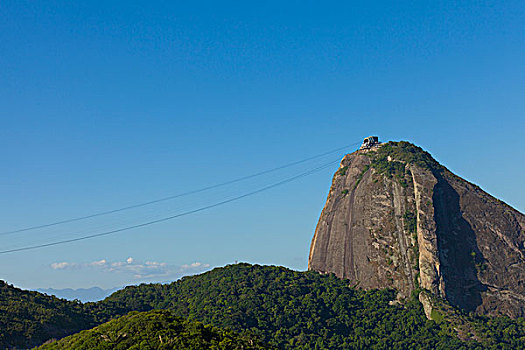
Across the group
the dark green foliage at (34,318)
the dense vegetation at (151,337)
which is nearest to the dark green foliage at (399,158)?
the dense vegetation at (151,337)

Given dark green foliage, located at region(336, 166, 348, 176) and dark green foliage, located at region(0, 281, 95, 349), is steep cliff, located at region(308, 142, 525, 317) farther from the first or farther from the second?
dark green foliage, located at region(0, 281, 95, 349)

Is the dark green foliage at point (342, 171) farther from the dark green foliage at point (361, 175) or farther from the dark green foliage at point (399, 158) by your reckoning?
the dark green foliage at point (399, 158)

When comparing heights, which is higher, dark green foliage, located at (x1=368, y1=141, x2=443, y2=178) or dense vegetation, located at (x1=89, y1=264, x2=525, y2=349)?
dark green foliage, located at (x1=368, y1=141, x2=443, y2=178)

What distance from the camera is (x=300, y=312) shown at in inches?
4464

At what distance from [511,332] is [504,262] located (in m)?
17.1

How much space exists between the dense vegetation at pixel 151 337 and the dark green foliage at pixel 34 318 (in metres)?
8.87

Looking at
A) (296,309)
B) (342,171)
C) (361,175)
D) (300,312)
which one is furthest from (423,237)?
(342,171)

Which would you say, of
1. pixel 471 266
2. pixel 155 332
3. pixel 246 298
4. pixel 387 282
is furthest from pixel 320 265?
pixel 155 332

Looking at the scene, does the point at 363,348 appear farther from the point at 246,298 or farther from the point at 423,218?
Result: the point at 423,218

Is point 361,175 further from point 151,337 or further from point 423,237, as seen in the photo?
point 151,337

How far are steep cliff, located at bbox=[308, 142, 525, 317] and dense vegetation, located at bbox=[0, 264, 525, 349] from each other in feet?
15.3

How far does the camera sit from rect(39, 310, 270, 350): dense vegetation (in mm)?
59969

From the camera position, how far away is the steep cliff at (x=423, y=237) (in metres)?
118

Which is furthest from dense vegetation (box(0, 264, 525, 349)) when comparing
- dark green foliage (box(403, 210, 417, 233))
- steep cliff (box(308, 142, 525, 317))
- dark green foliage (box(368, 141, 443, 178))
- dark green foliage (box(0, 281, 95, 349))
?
dark green foliage (box(368, 141, 443, 178))
